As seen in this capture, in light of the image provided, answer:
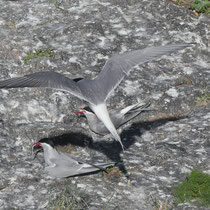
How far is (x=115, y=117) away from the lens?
5801mm

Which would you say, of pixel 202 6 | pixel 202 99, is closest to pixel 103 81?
pixel 202 99

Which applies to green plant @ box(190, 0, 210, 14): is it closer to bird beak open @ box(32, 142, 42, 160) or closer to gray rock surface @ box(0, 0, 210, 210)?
gray rock surface @ box(0, 0, 210, 210)

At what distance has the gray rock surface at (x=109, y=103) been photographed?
493 centimetres

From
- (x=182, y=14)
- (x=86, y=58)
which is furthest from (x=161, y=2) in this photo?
(x=86, y=58)

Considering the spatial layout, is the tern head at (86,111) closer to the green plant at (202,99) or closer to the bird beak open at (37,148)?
the bird beak open at (37,148)

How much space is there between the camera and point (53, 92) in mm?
6203

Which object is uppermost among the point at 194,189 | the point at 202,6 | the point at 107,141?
the point at 202,6

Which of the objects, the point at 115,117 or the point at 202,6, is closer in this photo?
the point at 115,117

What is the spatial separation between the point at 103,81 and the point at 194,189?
1.47 meters

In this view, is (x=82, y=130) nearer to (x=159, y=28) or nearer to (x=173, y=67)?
(x=173, y=67)

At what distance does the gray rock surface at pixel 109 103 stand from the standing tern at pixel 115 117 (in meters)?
0.13

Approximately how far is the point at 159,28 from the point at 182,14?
0.49 m

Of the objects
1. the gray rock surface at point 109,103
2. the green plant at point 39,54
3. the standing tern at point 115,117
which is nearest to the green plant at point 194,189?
the gray rock surface at point 109,103

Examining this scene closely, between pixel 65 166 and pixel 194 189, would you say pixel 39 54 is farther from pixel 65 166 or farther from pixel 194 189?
pixel 194 189
